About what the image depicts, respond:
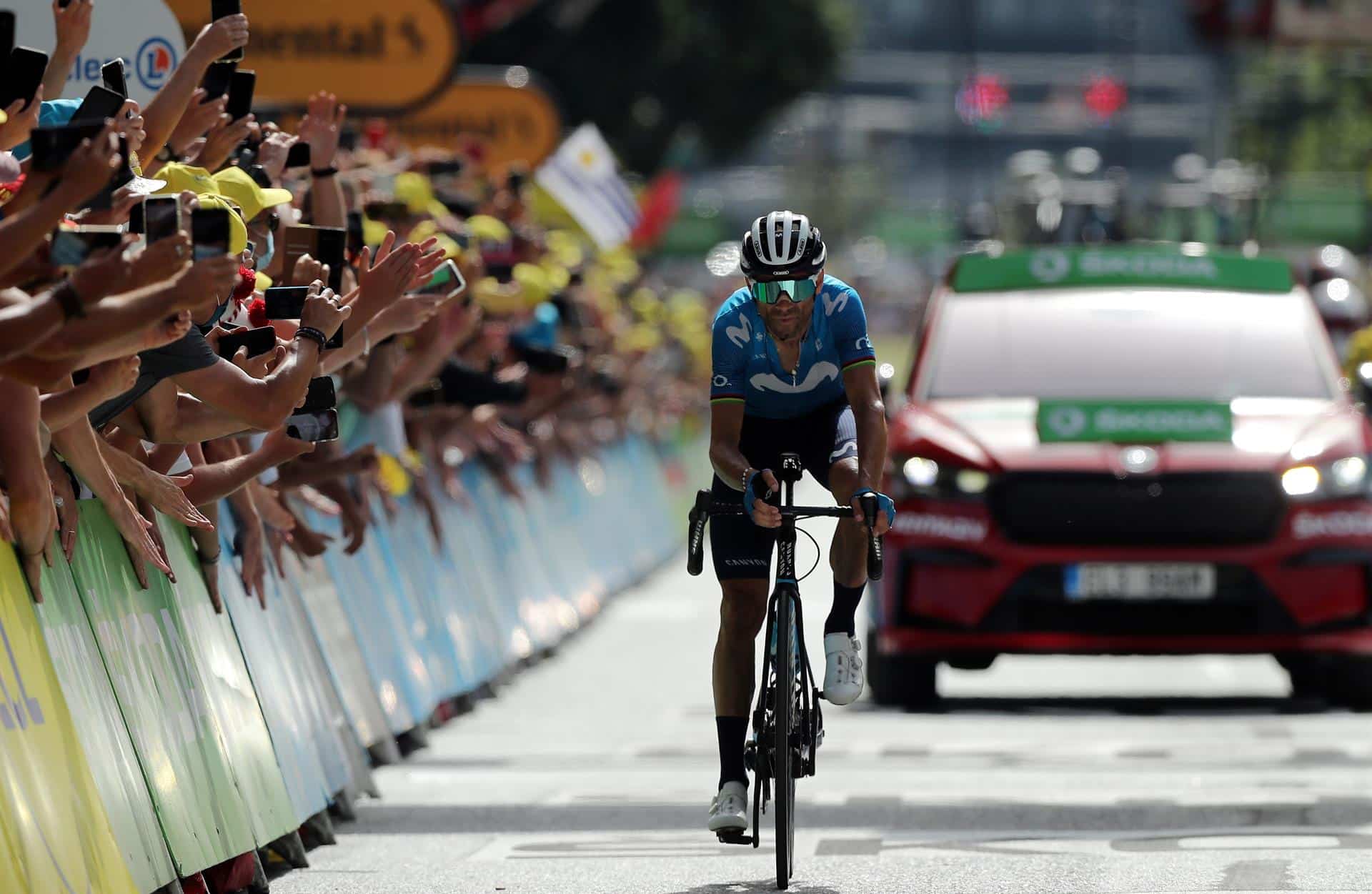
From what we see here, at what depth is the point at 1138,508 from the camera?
1327cm

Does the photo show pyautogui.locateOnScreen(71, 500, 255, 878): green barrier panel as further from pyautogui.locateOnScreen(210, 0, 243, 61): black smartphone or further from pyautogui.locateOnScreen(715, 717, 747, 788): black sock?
pyautogui.locateOnScreen(210, 0, 243, 61): black smartphone

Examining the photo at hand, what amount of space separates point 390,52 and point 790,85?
3054 centimetres

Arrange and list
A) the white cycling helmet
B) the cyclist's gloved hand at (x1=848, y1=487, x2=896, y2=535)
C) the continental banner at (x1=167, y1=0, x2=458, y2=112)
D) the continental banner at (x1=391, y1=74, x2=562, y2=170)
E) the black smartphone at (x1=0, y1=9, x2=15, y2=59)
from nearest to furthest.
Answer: the black smartphone at (x1=0, y1=9, x2=15, y2=59), the cyclist's gloved hand at (x1=848, y1=487, x2=896, y2=535), the white cycling helmet, the continental banner at (x1=167, y1=0, x2=458, y2=112), the continental banner at (x1=391, y1=74, x2=562, y2=170)

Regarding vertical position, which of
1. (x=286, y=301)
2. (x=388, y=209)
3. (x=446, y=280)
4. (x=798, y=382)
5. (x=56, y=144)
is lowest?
(x=798, y=382)

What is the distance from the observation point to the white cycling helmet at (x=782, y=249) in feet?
28.1

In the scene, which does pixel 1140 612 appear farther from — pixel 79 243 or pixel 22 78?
pixel 79 243

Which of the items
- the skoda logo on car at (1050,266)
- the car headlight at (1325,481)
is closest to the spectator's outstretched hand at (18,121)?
the car headlight at (1325,481)

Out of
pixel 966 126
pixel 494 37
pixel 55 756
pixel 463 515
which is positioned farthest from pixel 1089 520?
pixel 966 126

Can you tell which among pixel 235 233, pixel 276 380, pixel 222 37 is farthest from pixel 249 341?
pixel 235 233

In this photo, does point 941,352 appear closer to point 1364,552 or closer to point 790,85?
point 1364,552

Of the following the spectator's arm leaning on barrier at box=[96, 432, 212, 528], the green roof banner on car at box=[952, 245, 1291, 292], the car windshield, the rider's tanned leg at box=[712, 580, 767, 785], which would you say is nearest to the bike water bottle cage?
the rider's tanned leg at box=[712, 580, 767, 785]

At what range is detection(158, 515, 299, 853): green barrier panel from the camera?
852 centimetres

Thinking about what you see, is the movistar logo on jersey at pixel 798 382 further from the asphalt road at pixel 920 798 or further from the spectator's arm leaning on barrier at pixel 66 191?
the spectator's arm leaning on barrier at pixel 66 191

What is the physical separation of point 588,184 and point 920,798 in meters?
13.6
